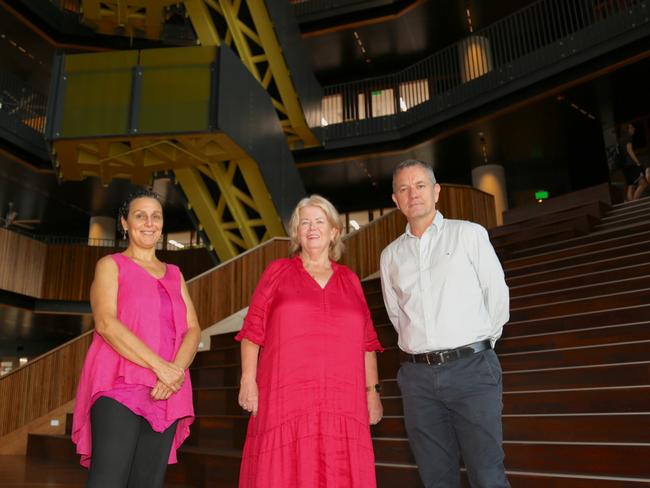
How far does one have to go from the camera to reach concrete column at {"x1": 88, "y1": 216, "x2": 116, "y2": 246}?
16188 mm

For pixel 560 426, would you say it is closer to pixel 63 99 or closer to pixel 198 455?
pixel 198 455

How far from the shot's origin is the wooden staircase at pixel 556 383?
286 cm

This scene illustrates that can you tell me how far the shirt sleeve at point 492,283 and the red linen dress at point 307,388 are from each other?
19.9 inches

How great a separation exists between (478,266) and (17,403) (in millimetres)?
7232

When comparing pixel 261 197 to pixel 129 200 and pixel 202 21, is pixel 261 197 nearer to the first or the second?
pixel 202 21

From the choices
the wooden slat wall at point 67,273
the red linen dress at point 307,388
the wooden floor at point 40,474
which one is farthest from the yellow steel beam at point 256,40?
the wooden slat wall at point 67,273

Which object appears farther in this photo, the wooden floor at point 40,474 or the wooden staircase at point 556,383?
the wooden floor at point 40,474

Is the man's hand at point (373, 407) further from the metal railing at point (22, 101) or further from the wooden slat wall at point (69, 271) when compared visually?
the wooden slat wall at point (69, 271)

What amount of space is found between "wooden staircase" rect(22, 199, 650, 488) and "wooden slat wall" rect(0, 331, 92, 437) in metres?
0.78

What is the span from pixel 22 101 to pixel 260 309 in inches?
503

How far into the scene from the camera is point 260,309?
2.10m

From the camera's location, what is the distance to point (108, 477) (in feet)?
5.72

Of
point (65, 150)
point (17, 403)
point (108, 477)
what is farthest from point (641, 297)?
point (17, 403)

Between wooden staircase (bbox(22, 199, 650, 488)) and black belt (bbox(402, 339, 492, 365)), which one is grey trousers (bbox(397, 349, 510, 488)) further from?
wooden staircase (bbox(22, 199, 650, 488))
